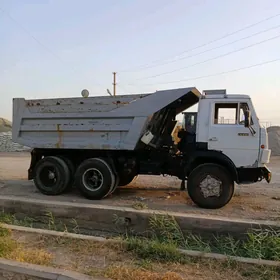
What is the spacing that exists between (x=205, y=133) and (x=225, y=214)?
1804 mm

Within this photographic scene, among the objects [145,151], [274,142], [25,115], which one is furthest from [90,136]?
[274,142]

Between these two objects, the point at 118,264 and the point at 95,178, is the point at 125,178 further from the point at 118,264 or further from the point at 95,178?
the point at 118,264

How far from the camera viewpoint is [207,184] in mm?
7340

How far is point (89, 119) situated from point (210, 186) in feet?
Result: 11.1

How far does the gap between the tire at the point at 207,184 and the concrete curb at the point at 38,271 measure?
12.6 feet

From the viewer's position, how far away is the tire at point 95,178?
8.17m

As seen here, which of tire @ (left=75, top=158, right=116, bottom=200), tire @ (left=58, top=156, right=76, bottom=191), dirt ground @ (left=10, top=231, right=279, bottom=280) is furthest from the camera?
tire @ (left=58, top=156, right=76, bottom=191)

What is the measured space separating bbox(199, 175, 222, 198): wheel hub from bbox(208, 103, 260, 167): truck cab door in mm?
588

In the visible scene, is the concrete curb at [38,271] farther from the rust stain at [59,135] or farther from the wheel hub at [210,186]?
the rust stain at [59,135]

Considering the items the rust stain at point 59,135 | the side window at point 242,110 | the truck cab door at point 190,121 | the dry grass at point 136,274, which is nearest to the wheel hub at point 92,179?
the rust stain at point 59,135

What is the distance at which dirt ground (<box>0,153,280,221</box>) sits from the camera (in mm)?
7059

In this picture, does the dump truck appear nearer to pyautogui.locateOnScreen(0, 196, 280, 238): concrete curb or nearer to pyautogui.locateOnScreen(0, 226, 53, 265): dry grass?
pyautogui.locateOnScreen(0, 196, 280, 238): concrete curb

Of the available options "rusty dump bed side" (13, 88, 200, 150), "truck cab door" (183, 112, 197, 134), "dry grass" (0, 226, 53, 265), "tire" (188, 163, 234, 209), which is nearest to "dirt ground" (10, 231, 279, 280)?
"dry grass" (0, 226, 53, 265)

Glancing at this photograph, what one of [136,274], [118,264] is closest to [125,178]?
[118,264]
